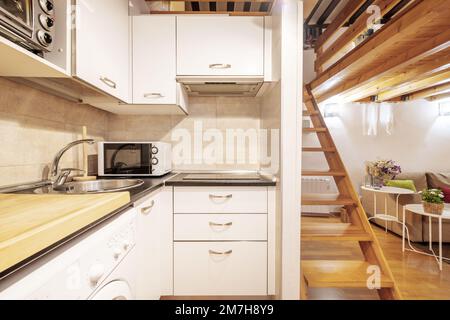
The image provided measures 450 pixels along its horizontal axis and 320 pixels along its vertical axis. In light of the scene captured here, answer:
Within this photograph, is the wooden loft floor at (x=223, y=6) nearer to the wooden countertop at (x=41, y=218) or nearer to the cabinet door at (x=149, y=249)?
the cabinet door at (x=149, y=249)

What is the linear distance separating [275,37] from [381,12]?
4.63 ft

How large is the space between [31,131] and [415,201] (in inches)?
150

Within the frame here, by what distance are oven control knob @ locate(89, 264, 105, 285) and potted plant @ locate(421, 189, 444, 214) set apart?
113 inches

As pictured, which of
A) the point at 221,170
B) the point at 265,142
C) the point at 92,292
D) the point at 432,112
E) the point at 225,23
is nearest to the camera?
the point at 92,292

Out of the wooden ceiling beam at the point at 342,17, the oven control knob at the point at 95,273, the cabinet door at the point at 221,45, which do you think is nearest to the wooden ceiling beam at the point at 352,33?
the wooden ceiling beam at the point at 342,17

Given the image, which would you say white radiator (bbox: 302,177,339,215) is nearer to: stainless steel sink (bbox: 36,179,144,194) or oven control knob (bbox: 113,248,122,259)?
stainless steel sink (bbox: 36,179,144,194)

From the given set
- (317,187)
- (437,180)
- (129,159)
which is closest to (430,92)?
(437,180)

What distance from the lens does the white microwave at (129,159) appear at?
162cm

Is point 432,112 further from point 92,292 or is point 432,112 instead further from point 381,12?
point 92,292

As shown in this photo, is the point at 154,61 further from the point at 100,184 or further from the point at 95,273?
the point at 95,273

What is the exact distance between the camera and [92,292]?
637 mm

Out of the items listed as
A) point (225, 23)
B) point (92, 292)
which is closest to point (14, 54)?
point (92, 292)

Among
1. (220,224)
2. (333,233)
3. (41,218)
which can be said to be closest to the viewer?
(41,218)

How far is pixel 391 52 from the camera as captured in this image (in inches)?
87.8
